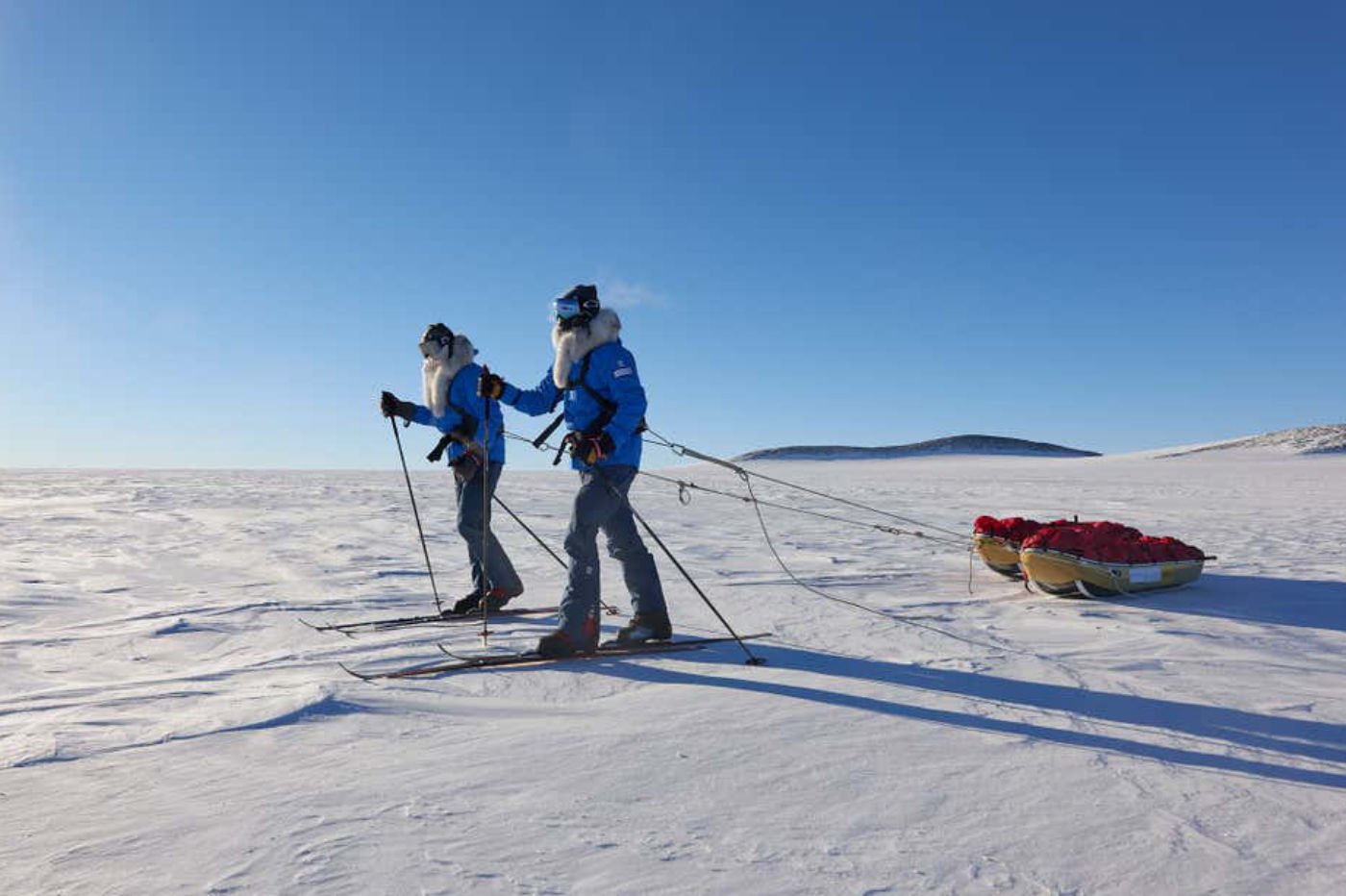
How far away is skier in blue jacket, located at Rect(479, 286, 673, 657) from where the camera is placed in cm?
455

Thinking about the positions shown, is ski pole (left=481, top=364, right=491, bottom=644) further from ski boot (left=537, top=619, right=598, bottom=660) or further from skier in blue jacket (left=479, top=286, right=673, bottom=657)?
ski boot (left=537, top=619, right=598, bottom=660)

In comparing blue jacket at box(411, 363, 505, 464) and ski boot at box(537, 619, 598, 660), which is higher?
blue jacket at box(411, 363, 505, 464)

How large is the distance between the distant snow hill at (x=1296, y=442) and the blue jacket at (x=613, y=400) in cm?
4438

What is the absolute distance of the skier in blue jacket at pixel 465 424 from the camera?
6102mm

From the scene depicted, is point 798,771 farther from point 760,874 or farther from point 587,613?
point 587,613

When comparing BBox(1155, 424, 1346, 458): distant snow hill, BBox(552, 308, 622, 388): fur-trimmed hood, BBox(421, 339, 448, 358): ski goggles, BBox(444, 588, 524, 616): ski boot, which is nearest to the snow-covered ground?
BBox(444, 588, 524, 616): ski boot

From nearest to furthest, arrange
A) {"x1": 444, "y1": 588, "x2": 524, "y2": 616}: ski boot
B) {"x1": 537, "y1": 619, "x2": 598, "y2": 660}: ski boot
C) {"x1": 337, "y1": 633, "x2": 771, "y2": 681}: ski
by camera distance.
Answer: {"x1": 337, "y1": 633, "x2": 771, "y2": 681}: ski
{"x1": 537, "y1": 619, "x2": 598, "y2": 660}: ski boot
{"x1": 444, "y1": 588, "x2": 524, "y2": 616}: ski boot

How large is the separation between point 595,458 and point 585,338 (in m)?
0.74

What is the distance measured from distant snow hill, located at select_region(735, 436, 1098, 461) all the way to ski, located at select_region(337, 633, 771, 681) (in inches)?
1755

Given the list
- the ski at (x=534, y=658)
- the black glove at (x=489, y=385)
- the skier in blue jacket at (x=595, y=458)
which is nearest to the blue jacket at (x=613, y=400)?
the skier in blue jacket at (x=595, y=458)

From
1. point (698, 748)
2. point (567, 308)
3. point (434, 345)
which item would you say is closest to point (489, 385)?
point (567, 308)

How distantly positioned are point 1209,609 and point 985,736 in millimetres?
3697

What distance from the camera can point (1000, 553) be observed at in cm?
716

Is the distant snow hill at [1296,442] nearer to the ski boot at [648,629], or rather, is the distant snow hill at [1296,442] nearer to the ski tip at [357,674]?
the ski boot at [648,629]
